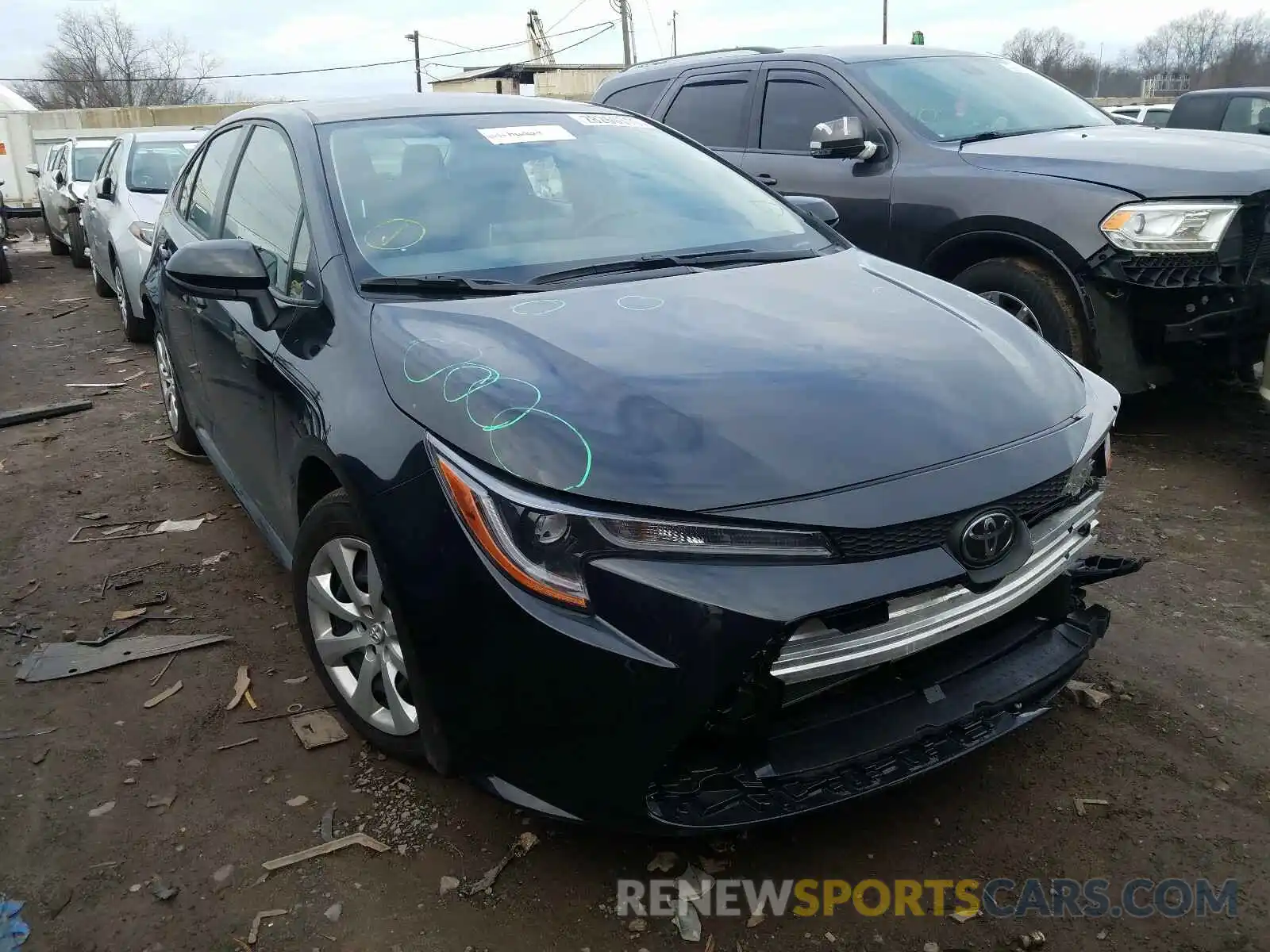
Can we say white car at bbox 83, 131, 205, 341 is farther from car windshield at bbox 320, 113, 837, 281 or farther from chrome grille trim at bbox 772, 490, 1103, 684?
chrome grille trim at bbox 772, 490, 1103, 684

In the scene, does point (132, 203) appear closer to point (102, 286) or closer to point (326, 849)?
point (102, 286)

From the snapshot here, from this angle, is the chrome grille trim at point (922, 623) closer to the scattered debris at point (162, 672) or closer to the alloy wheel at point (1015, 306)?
the scattered debris at point (162, 672)

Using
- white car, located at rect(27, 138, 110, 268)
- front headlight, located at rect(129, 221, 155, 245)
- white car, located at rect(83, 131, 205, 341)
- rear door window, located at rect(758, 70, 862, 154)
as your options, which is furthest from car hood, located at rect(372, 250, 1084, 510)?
white car, located at rect(27, 138, 110, 268)

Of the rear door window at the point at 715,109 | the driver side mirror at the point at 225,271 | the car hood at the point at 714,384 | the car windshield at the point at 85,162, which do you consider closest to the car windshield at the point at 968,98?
the rear door window at the point at 715,109

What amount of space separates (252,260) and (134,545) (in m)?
1.96

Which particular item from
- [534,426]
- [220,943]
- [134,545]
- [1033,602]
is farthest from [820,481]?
[134,545]

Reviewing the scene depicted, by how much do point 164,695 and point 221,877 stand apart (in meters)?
0.99

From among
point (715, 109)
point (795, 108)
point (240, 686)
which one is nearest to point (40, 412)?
point (240, 686)

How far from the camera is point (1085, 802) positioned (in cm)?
252

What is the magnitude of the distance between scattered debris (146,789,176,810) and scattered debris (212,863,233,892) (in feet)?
1.11

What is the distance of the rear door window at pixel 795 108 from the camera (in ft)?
19.3

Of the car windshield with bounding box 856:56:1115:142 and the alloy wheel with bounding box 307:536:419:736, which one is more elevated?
the car windshield with bounding box 856:56:1115:142

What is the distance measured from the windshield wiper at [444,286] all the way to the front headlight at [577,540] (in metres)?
0.89

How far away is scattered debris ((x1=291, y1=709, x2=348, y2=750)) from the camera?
2.90 metres
